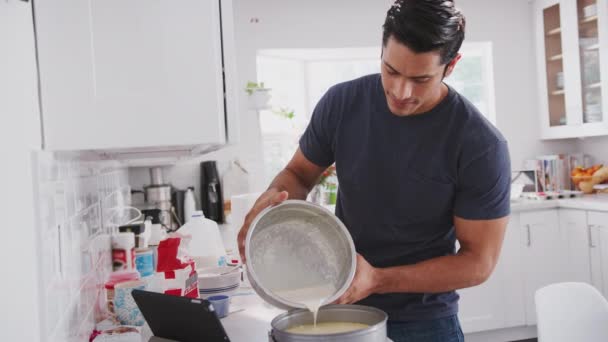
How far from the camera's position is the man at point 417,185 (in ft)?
4.47

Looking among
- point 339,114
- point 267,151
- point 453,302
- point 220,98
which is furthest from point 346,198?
point 267,151

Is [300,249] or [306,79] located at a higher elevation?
[306,79]

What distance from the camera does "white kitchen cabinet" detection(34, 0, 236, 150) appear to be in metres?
0.98

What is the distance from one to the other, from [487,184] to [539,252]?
2608 millimetres

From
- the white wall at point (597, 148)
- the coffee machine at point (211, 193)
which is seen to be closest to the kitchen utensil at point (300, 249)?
the coffee machine at point (211, 193)

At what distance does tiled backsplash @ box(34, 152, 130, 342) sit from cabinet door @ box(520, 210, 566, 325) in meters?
2.82

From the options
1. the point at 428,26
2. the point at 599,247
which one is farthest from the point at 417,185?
the point at 599,247

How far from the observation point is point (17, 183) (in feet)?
2.72

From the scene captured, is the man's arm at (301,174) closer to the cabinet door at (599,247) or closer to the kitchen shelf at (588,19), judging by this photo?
the cabinet door at (599,247)

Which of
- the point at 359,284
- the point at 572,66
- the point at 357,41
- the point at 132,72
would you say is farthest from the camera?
the point at 357,41

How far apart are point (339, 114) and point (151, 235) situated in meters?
0.98

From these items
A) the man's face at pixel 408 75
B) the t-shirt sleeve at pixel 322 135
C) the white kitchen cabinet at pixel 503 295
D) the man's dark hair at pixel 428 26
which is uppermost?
the man's dark hair at pixel 428 26

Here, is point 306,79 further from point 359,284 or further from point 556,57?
point 359,284

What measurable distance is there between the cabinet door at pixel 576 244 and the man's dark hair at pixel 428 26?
2.71 m
